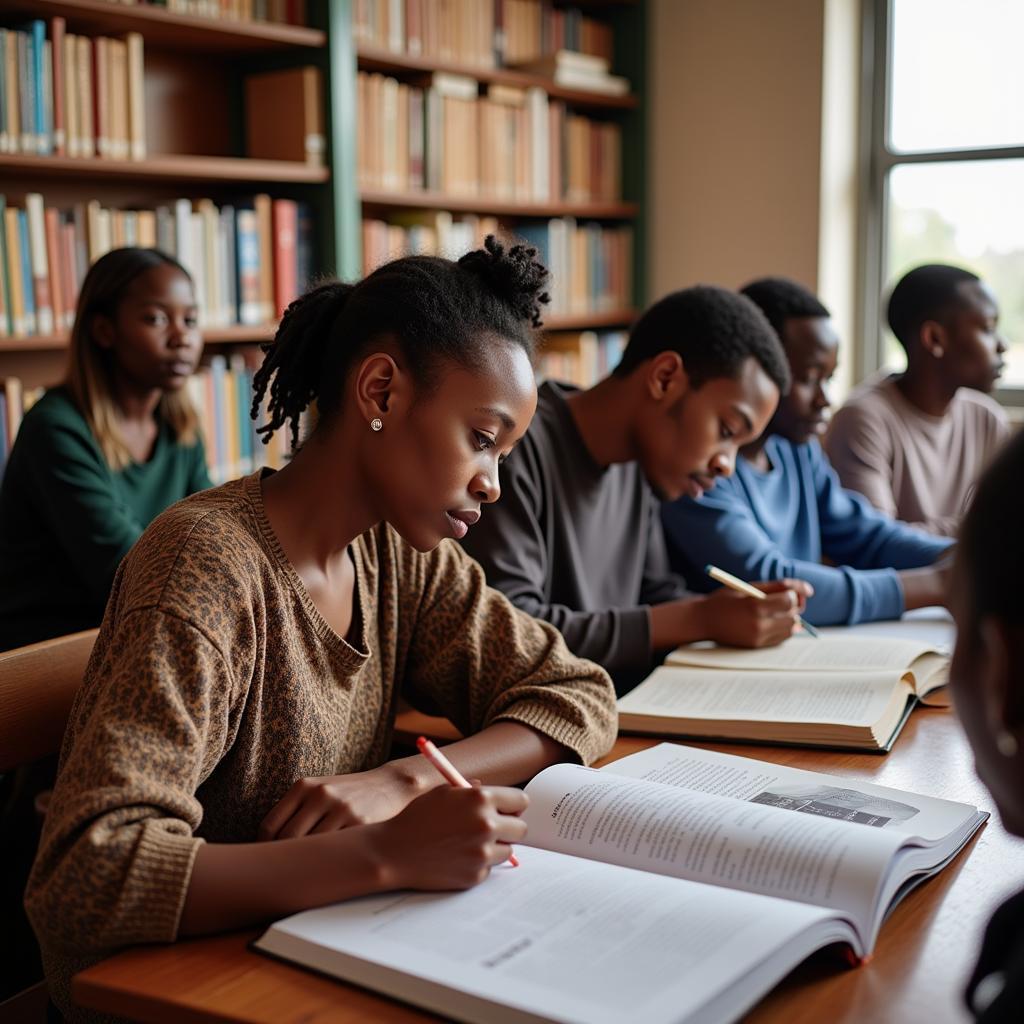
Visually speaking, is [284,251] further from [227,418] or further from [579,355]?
[579,355]

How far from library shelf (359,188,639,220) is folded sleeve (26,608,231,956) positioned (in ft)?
8.66

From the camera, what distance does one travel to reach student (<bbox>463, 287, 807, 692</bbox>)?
161 cm

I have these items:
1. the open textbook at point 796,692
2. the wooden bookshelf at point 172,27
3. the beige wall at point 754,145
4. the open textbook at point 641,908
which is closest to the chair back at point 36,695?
the open textbook at point 641,908

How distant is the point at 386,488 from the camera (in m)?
1.12

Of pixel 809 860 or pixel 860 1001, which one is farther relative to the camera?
pixel 809 860

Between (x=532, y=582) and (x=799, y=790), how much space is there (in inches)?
24.7

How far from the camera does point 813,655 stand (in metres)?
1.57

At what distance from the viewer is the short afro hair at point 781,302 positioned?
228 centimetres

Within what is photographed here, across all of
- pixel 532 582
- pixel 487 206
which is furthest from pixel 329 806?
pixel 487 206

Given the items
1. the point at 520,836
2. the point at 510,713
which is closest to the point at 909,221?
the point at 510,713

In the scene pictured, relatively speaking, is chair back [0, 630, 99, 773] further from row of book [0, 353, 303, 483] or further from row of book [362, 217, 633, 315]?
row of book [362, 217, 633, 315]

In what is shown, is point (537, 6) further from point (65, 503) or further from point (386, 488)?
point (386, 488)

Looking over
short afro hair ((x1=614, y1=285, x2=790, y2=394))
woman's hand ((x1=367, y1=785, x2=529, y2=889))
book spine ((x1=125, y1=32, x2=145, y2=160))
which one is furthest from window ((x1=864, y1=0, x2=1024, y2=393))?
woman's hand ((x1=367, y1=785, x2=529, y2=889))

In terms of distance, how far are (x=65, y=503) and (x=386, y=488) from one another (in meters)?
1.47
